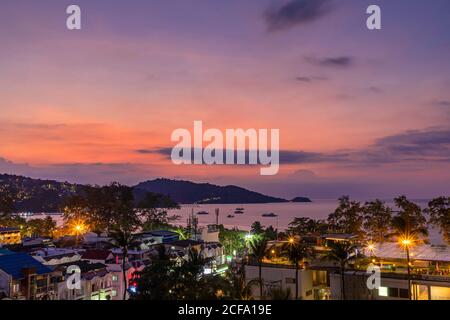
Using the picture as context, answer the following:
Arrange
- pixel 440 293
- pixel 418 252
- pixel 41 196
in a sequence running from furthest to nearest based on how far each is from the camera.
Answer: pixel 41 196, pixel 418 252, pixel 440 293

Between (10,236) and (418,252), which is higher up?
(418,252)

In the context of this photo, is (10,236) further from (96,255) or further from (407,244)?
(407,244)

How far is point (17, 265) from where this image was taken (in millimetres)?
24438

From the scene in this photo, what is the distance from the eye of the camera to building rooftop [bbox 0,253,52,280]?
2360cm

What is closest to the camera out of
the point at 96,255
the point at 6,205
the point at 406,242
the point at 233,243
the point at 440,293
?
the point at 440,293

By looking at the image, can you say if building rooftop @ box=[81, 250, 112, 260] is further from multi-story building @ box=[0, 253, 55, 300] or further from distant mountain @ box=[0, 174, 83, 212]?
distant mountain @ box=[0, 174, 83, 212]

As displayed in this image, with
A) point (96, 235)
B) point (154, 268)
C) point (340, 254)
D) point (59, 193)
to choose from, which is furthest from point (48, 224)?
point (59, 193)

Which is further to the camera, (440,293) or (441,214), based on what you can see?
(441,214)

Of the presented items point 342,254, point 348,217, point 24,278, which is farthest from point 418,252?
point 24,278

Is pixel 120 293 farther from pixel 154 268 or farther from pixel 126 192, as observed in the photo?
pixel 126 192

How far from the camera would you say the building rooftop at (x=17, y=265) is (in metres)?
23.6

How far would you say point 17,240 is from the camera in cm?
4762
